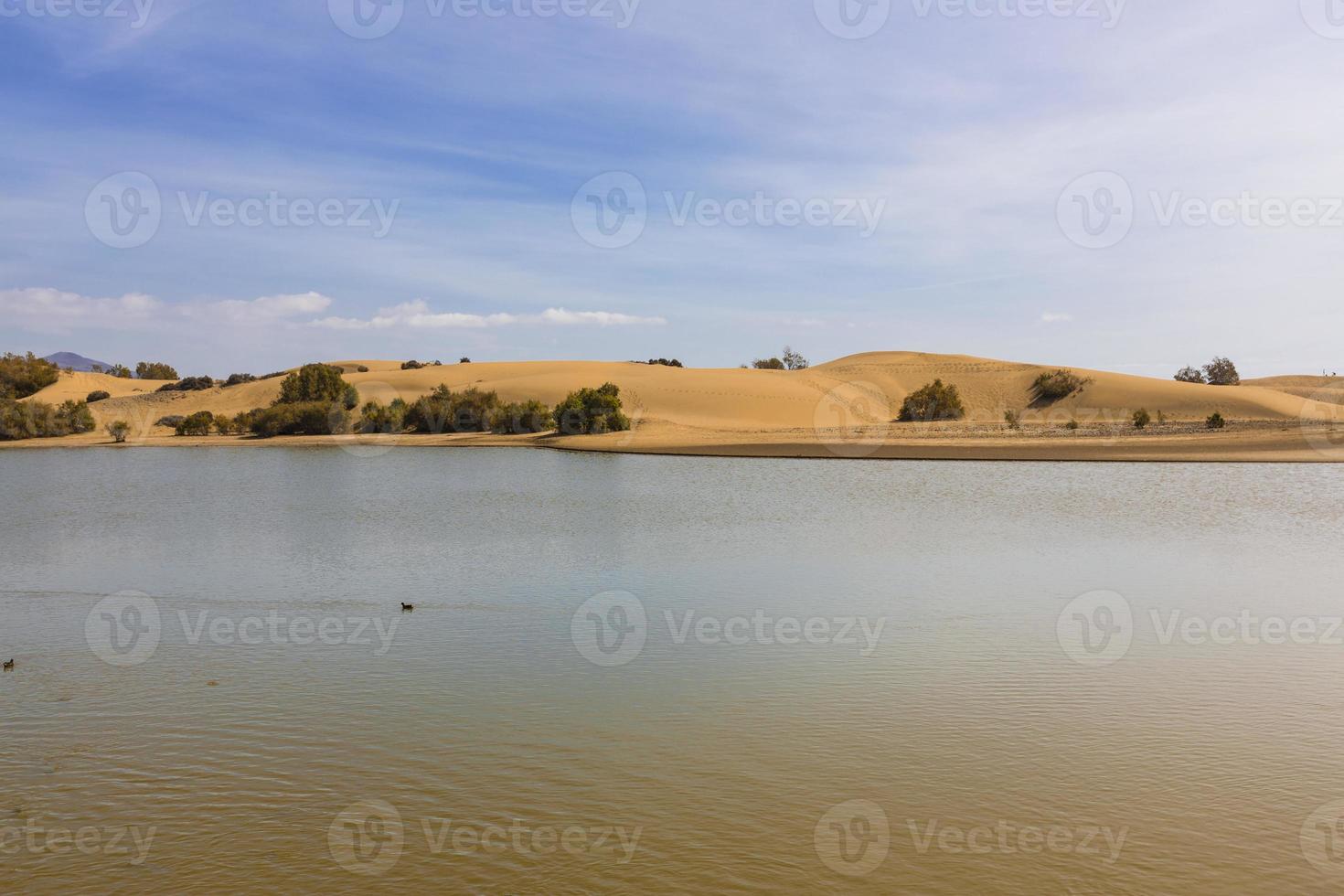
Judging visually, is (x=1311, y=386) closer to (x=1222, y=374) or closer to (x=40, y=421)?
(x=1222, y=374)

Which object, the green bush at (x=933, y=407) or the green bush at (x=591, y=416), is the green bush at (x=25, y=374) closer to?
the green bush at (x=591, y=416)

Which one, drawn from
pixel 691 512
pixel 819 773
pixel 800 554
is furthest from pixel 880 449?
pixel 819 773

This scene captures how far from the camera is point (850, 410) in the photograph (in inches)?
3418

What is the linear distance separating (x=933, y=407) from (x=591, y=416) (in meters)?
27.5

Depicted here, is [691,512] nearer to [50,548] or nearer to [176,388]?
[50,548]

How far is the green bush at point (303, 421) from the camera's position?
67625 mm

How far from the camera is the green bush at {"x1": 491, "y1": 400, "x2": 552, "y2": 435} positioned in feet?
212

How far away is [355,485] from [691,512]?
13.6 meters

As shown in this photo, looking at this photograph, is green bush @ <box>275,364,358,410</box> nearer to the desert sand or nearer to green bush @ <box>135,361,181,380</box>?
the desert sand

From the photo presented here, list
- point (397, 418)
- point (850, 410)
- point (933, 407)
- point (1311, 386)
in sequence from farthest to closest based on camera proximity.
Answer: point (1311, 386)
point (850, 410)
point (933, 407)
point (397, 418)

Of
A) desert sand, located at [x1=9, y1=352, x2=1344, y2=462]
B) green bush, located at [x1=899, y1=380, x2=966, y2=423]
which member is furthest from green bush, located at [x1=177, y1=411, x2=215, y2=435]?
green bush, located at [x1=899, y1=380, x2=966, y2=423]

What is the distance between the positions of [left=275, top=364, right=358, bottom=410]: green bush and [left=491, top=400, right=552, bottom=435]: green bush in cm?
1514

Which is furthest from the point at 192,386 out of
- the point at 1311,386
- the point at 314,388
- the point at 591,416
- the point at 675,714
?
the point at 1311,386

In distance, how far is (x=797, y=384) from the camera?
9688 cm
